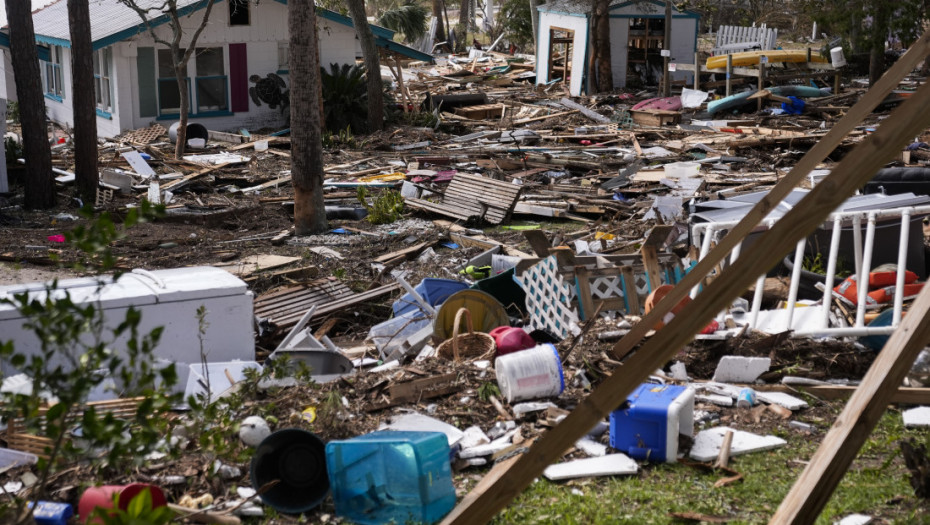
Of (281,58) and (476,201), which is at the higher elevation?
(281,58)

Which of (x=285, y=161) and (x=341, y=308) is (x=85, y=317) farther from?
(x=285, y=161)

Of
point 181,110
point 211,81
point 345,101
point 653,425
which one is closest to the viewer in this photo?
point 653,425

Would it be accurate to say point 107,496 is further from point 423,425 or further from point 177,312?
point 177,312

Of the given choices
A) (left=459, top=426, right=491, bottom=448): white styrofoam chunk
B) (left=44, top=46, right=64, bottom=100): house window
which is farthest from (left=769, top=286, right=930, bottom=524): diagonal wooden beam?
(left=44, top=46, right=64, bottom=100): house window

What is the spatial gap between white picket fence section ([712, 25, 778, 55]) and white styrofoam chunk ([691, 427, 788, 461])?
88.9ft

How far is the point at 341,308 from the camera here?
10234mm

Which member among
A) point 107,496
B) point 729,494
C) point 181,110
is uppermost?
point 181,110

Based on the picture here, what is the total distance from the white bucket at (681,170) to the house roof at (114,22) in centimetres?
1116

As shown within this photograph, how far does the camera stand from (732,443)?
5871 millimetres

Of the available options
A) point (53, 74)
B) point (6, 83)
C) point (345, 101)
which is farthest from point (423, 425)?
point (53, 74)

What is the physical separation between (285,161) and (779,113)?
12.3 metres

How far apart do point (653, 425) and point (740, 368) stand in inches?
59.0

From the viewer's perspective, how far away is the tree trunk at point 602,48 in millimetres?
30547

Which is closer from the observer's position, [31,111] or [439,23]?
[31,111]
